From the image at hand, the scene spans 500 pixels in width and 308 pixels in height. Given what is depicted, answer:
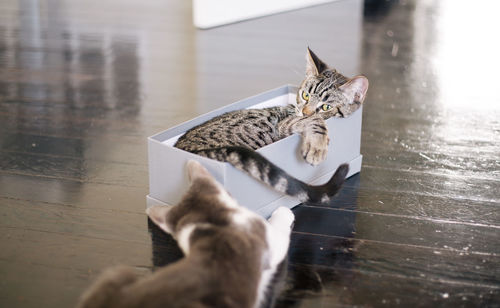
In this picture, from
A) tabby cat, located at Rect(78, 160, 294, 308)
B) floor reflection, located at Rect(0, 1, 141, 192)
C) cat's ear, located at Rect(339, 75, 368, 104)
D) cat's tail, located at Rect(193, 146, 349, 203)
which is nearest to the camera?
tabby cat, located at Rect(78, 160, 294, 308)

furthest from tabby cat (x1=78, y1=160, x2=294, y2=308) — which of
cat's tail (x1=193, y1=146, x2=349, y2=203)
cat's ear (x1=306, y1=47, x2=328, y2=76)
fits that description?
cat's ear (x1=306, y1=47, x2=328, y2=76)

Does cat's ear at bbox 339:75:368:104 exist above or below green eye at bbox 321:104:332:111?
above

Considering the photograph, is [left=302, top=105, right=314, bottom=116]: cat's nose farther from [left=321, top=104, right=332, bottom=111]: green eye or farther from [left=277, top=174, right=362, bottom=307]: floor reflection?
[left=277, top=174, right=362, bottom=307]: floor reflection

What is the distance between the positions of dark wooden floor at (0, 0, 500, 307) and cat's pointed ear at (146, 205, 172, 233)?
0.09m

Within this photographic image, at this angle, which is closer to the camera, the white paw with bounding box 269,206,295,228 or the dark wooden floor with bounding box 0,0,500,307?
the dark wooden floor with bounding box 0,0,500,307

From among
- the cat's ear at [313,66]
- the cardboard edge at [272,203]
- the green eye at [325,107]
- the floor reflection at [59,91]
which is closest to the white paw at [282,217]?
the cardboard edge at [272,203]

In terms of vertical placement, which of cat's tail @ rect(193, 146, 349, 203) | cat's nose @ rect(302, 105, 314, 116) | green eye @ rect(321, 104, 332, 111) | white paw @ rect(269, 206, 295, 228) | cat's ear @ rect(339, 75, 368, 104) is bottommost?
white paw @ rect(269, 206, 295, 228)

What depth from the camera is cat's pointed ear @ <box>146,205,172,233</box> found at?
167cm

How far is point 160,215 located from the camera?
1.71 meters

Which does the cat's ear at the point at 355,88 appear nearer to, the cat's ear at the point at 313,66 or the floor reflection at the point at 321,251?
the cat's ear at the point at 313,66

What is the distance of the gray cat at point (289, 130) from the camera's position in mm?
1703

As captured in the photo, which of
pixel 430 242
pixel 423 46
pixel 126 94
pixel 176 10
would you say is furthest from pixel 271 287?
pixel 176 10

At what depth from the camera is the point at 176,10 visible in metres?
5.36

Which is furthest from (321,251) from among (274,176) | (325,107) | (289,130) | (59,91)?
(59,91)
